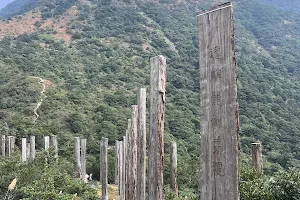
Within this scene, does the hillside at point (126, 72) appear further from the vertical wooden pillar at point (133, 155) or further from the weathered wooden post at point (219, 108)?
the weathered wooden post at point (219, 108)

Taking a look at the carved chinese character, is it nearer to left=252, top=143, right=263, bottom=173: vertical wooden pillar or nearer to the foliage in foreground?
left=252, top=143, right=263, bottom=173: vertical wooden pillar

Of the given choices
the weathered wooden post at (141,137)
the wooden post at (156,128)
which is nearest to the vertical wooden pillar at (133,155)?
the weathered wooden post at (141,137)

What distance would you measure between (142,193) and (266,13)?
8471 cm

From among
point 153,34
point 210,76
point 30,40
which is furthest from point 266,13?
point 210,76

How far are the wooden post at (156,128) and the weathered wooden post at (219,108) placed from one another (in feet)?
6.78

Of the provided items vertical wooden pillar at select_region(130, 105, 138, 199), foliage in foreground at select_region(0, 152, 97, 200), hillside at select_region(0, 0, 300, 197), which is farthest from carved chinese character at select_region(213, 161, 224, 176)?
hillside at select_region(0, 0, 300, 197)

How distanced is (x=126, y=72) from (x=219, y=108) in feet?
142

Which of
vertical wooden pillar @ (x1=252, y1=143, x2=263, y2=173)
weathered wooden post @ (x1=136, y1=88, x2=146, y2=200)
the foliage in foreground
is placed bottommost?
the foliage in foreground

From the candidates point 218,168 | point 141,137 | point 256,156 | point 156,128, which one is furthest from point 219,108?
point 256,156

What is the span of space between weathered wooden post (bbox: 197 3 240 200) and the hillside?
50.9ft

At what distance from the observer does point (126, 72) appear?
149 feet

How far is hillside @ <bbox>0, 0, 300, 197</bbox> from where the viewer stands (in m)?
28.9

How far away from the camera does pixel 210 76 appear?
93.4 inches

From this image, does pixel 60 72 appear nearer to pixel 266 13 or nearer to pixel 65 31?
pixel 65 31
